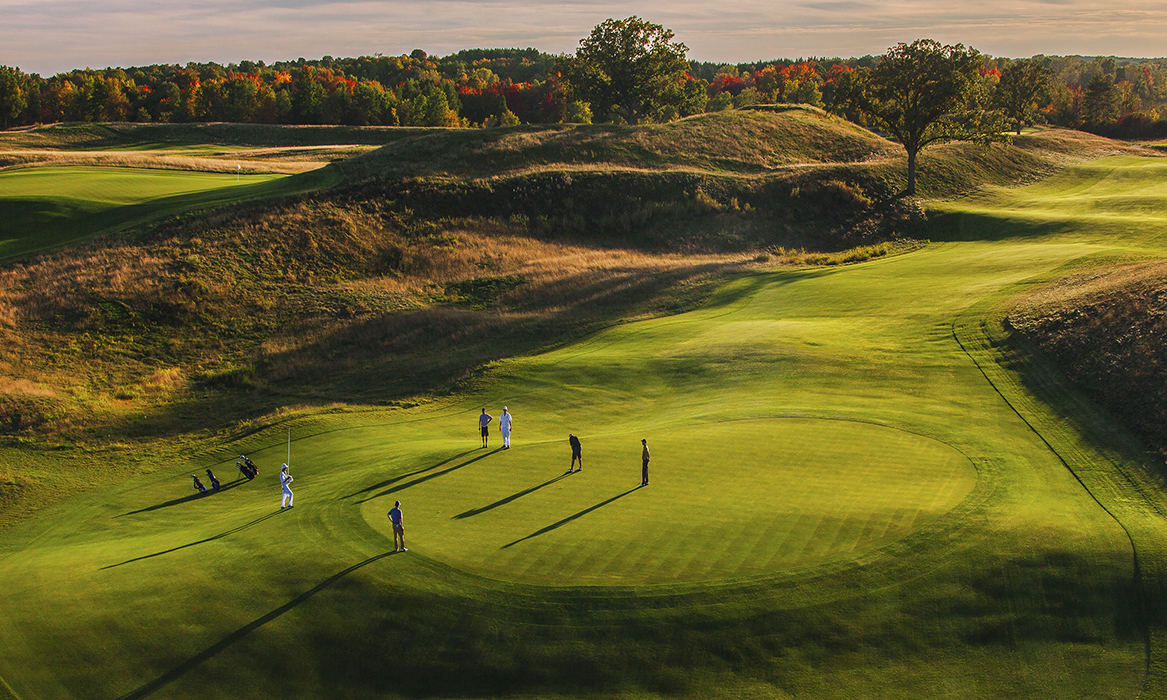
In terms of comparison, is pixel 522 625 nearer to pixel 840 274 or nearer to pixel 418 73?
pixel 840 274

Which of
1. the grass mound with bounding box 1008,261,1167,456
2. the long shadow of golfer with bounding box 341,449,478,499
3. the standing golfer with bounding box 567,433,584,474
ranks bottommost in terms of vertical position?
the long shadow of golfer with bounding box 341,449,478,499

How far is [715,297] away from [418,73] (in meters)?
164

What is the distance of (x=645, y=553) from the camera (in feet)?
54.2

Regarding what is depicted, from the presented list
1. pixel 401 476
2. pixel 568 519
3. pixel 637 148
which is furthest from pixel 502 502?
pixel 637 148

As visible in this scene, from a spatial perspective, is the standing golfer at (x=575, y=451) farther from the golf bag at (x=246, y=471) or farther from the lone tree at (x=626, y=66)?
the lone tree at (x=626, y=66)

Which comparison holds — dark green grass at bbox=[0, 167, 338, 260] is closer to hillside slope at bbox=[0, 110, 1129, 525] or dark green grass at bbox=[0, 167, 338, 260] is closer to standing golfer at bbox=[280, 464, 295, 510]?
hillside slope at bbox=[0, 110, 1129, 525]

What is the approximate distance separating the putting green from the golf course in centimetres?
9

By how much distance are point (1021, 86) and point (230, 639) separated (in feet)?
372

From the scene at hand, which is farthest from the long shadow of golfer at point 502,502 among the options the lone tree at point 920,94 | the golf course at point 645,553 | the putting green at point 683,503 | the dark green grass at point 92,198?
the lone tree at point 920,94

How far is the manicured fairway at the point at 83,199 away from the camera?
47.4 meters

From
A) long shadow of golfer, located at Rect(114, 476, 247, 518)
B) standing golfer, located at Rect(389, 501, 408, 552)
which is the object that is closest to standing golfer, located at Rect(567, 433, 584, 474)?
standing golfer, located at Rect(389, 501, 408, 552)

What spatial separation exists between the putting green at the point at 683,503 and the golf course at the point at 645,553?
9 centimetres

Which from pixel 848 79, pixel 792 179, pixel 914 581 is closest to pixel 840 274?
pixel 792 179

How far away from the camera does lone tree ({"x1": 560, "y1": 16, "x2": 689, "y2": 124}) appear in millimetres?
87250
